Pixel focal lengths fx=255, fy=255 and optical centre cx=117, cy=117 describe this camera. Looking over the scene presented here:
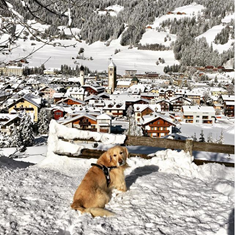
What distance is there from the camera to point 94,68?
12669 centimetres

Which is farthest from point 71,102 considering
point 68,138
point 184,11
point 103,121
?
point 184,11

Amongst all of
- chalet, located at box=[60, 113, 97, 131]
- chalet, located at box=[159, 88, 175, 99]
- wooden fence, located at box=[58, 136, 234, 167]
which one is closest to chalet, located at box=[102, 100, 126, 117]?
chalet, located at box=[60, 113, 97, 131]

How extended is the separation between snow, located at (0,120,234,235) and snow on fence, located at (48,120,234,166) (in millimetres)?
223

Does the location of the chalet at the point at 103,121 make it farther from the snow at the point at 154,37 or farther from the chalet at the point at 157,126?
the snow at the point at 154,37

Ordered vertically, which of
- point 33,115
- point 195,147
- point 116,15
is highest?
point 116,15

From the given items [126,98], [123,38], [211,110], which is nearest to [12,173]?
[211,110]

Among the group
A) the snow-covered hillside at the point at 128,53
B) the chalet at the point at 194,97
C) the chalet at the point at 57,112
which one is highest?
the snow-covered hillside at the point at 128,53

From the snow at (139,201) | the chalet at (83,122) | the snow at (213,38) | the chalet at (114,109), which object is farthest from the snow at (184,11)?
the snow at (139,201)

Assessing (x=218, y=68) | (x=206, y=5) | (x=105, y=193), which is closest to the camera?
(x=105, y=193)

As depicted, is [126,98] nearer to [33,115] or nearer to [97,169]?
[33,115]

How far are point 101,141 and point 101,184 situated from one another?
2.18 m

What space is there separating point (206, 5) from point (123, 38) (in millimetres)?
66574

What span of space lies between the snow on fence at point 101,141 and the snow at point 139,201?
8.8 inches

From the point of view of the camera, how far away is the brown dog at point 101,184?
115 inches
